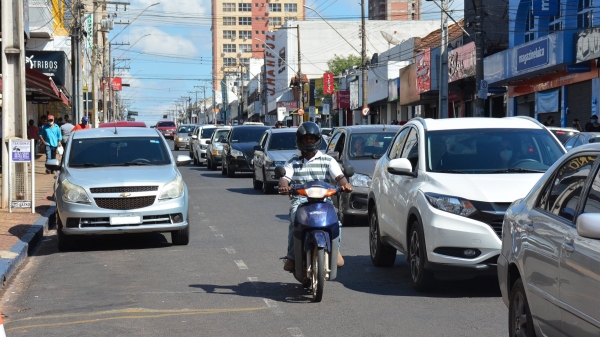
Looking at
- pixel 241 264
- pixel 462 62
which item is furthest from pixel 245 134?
pixel 241 264

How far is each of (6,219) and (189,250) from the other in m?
4.90

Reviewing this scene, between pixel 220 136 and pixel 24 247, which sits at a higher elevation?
pixel 220 136

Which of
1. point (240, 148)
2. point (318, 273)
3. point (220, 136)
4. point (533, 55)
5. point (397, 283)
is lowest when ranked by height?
point (397, 283)

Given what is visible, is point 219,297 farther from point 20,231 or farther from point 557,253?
point 20,231

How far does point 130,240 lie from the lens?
48.9 ft

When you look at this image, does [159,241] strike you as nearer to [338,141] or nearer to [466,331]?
[338,141]

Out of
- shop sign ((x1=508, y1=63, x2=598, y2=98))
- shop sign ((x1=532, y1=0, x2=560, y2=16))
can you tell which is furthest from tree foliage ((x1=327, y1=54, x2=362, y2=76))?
shop sign ((x1=532, y1=0, x2=560, y2=16))

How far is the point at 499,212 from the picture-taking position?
29.3 feet

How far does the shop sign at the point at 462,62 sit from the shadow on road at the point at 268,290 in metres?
33.4

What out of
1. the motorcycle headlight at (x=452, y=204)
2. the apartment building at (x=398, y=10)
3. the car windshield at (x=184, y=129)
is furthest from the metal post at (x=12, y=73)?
the apartment building at (x=398, y=10)

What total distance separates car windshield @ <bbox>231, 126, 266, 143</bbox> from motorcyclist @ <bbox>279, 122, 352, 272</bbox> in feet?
72.1

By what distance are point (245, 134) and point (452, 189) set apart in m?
22.7

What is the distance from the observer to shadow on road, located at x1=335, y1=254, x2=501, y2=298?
31.3 feet

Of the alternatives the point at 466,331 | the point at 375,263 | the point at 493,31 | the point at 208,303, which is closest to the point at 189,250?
the point at 375,263
